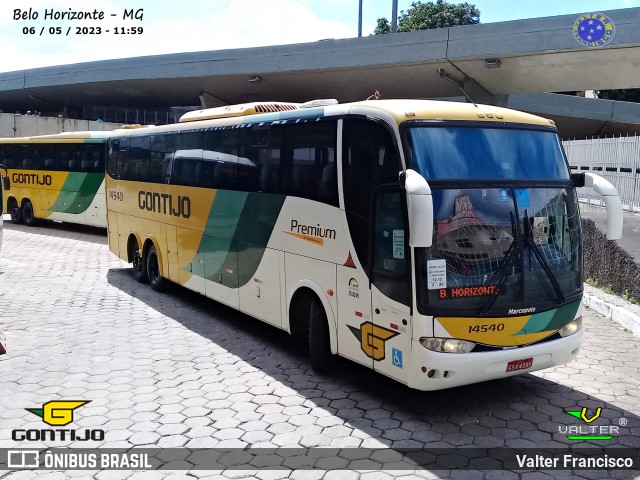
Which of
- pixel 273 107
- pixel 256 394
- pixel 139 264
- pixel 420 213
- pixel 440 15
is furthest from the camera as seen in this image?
pixel 440 15

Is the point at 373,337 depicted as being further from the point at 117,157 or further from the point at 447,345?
the point at 117,157

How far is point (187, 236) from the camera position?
36.4 feet

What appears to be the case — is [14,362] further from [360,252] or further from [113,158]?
[113,158]

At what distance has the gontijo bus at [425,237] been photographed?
5992mm

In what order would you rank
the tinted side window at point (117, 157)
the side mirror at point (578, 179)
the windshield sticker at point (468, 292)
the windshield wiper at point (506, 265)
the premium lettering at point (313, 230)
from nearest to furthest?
the windshield sticker at point (468, 292) < the windshield wiper at point (506, 265) < the side mirror at point (578, 179) < the premium lettering at point (313, 230) < the tinted side window at point (117, 157)

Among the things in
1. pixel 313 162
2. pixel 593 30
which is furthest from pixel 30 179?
pixel 593 30

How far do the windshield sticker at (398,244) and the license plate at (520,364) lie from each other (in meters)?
1.51

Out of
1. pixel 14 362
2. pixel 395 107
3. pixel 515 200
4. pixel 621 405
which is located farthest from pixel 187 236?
pixel 621 405

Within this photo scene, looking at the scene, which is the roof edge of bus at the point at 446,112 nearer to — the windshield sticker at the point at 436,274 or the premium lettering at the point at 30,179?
the windshield sticker at the point at 436,274

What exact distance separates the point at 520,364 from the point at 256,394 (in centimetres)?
284

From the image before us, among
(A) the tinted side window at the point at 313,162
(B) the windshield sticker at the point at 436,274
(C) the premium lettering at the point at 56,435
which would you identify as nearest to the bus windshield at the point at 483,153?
(B) the windshield sticker at the point at 436,274

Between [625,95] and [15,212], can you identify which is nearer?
[15,212]

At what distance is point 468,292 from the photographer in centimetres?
603

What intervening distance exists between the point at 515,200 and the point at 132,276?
403 inches
